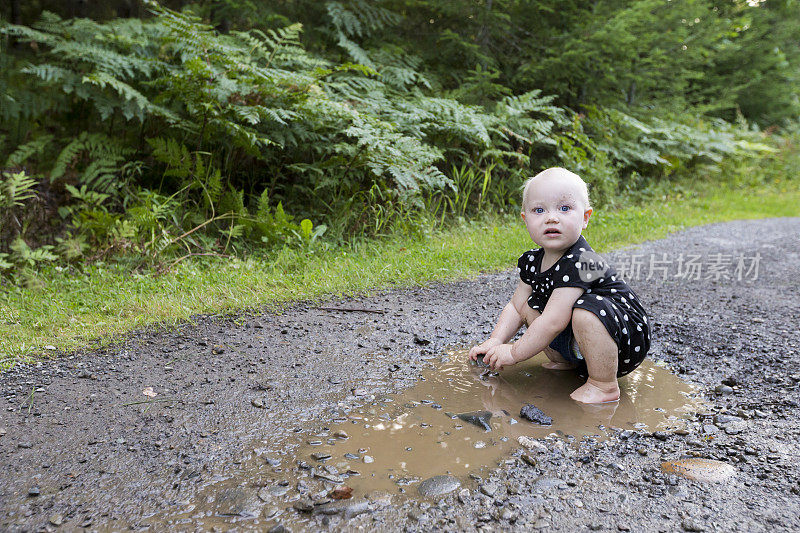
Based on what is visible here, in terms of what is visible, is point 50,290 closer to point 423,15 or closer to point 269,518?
point 269,518

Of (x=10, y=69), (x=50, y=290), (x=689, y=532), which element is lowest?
(x=50, y=290)

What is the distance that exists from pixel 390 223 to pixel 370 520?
4193mm

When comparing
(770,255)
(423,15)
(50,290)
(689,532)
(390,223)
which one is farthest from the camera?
(423,15)

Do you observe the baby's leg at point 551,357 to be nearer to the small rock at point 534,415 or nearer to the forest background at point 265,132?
the small rock at point 534,415

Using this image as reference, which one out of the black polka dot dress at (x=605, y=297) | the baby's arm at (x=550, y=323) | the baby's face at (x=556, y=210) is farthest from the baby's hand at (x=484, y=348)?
the baby's face at (x=556, y=210)

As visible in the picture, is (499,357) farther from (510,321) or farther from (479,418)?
(479,418)

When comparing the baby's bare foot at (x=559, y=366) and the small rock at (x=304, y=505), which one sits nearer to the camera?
the small rock at (x=304, y=505)

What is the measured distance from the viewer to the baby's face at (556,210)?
254 cm

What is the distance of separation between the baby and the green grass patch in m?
1.77

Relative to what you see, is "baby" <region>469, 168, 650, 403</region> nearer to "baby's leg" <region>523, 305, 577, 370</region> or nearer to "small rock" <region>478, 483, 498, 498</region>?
"baby's leg" <region>523, 305, 577, 370</region>

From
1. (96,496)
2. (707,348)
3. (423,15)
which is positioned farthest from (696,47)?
(96,496)

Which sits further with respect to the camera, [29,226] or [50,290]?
[29,226]

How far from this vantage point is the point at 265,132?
17.9 feet

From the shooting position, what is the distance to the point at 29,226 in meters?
4.93
